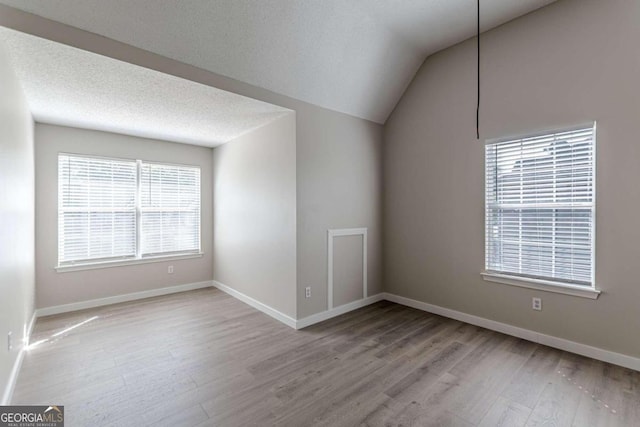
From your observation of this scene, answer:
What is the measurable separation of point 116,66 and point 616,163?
4255 millimetres

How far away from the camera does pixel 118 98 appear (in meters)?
2.86

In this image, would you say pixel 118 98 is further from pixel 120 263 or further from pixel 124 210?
pixel 120 263

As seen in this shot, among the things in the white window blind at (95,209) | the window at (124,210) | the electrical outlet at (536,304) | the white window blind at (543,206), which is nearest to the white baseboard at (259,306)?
the window at (124,210)

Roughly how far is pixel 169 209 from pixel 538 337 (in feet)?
16.9

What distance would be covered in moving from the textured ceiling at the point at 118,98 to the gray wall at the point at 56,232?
217 mm

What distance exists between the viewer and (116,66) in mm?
2260

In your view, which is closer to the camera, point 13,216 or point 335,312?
point 13,216

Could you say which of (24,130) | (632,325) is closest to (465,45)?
(632,325)

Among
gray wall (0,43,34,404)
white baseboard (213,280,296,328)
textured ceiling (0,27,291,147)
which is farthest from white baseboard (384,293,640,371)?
gray wall (0,43,34,404)

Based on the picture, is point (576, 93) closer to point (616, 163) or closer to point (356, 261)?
point (616, 163)

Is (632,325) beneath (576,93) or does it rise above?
beneath

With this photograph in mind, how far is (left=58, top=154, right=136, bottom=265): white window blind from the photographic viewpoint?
3.77 meters

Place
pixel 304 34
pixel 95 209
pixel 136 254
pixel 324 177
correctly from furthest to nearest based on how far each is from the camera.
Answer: pixel 136 254
pixel 95 209
pixel 324 177
pixel 304 34

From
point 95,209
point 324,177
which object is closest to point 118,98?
point 95,209
